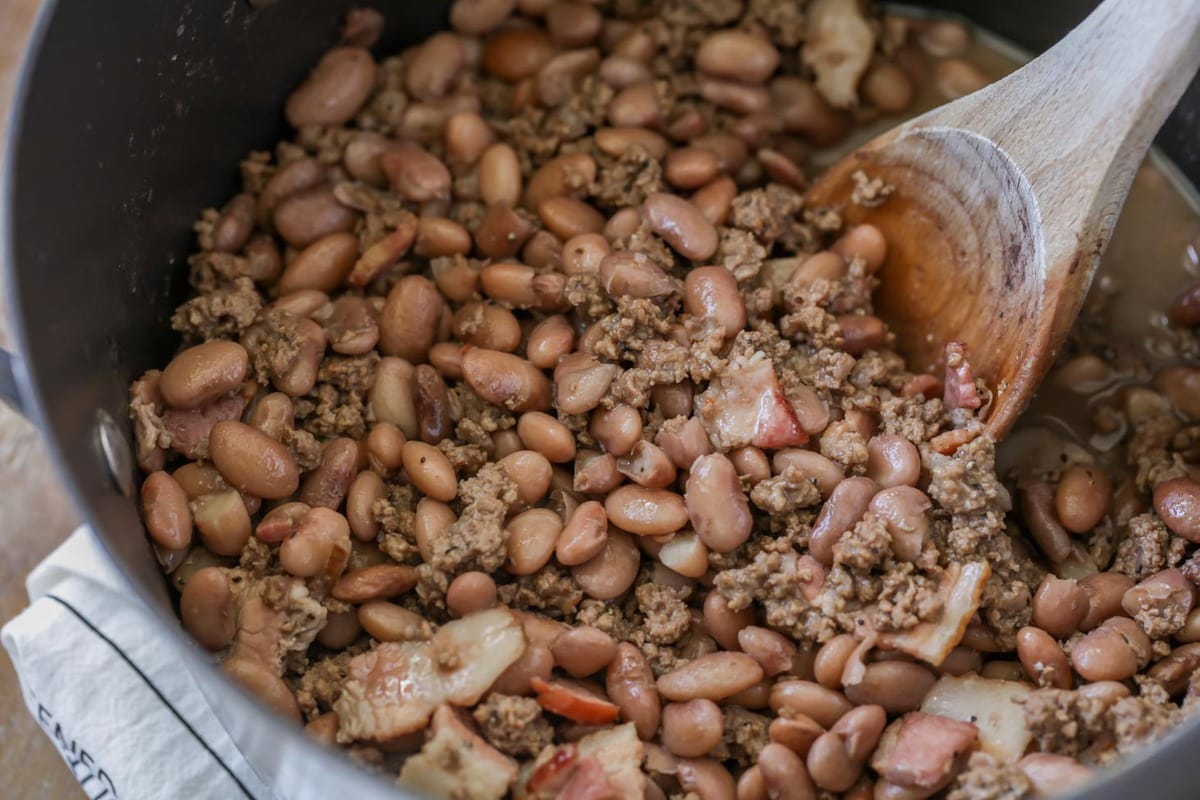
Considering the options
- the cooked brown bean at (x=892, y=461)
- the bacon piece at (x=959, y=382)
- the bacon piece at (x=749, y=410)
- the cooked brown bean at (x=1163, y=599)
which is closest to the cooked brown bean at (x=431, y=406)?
the bacon piece at (x=749, y=410)

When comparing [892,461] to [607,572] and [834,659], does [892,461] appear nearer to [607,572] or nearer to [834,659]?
[834,659]

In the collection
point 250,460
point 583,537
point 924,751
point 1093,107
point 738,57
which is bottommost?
point 924,751

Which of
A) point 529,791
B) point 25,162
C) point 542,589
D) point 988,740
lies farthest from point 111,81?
point 988,740

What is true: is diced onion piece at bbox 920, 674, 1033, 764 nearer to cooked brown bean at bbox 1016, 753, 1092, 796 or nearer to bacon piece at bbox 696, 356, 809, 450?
cooked brown bean at bbox 1016, 753, 1092, 796

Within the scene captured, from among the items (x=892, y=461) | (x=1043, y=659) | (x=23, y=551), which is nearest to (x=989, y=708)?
(x=1043, y=659)

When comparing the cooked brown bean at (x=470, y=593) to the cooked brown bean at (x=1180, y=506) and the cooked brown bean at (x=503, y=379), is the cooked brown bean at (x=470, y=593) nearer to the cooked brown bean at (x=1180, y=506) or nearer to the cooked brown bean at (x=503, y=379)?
the cooked brown bean at (x=503, y=379)

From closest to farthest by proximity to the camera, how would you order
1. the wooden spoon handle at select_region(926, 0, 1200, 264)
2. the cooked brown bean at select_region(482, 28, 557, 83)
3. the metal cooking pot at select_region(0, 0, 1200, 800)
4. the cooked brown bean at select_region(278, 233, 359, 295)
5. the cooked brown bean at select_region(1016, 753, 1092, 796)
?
the metal cooking pot at select_region(0, 0, 1200, 800), the cooked brown bean at select_region(1016, 753, 1092, 796), the wooden spoon handle at select_region(926, 0, 1200, 264), the cooked brown bean at select_region(278, 233, 359, 295), the cooked brown bean at select_region(482, 28, 557, 83)

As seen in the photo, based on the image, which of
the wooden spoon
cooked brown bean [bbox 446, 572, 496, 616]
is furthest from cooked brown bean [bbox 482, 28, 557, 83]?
cooked brown bean [bbox 446, 572, 496, 616]
